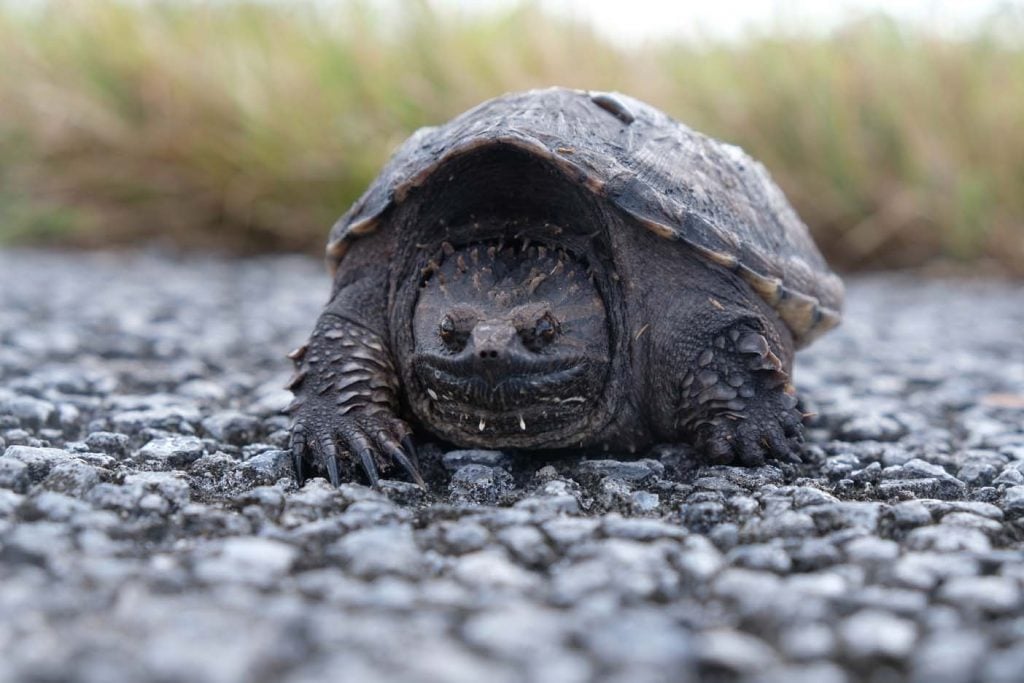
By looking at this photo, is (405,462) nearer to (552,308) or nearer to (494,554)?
(552,308)

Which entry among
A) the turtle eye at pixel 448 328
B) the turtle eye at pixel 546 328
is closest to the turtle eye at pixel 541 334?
the turtle eye at pixel 546 328

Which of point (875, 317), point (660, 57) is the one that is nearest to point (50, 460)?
point (875, 317)

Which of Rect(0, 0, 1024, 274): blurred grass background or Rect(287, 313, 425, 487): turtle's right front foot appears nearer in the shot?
Rect(287, 313, 425, 487): turtle's right front foot

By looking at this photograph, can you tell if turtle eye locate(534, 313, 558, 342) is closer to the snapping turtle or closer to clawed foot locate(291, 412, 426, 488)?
the snapping turtle

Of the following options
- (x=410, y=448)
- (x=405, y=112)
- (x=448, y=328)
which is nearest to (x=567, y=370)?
(x=448, y=328)

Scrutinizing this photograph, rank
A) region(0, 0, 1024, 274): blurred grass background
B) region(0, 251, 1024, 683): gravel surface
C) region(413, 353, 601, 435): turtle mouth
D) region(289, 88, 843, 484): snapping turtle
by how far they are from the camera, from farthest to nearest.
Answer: region(0, 0, 1024, 274): blurred grass background, region(289, 88, 843, 484): snapping turtle, region(413, 353, 601, 435): turtle mouth, region(0, 251, 1024, 683): gravel surface

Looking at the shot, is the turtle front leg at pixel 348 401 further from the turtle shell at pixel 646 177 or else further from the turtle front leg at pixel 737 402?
the turtle front leg at pixel 737 402

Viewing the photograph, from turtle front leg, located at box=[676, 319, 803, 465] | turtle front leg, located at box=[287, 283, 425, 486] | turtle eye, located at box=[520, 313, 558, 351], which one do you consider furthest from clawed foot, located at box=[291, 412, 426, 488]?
turtle front leg, located at box=[676, 319, 803, 465]
